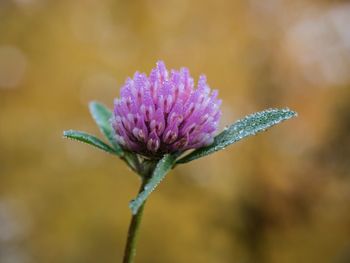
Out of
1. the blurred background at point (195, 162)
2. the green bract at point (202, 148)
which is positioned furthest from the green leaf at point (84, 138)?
the blurred background at point (195, 162)

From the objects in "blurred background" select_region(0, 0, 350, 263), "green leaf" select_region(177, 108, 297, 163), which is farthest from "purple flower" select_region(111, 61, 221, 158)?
"blurred background" select_region(0, 0, 350, 263)

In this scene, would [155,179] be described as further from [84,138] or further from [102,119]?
[102,119]

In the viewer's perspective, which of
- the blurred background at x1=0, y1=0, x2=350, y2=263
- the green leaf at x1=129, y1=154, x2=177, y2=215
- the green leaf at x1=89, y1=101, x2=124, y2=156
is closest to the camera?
the green leaf at x1=129, y1=154, x2=177, y2=215

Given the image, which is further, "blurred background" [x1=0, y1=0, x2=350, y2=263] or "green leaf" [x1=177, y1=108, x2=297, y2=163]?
"blurred background" [x1=0, y1=0, x2=350, y2=263]

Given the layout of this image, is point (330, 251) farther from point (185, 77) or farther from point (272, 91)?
point (185, 77)

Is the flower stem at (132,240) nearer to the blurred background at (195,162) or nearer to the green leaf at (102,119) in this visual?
the green leaf at (102,119)

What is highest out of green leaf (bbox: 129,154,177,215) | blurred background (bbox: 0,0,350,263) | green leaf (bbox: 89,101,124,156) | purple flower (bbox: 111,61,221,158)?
blurred background (bbox: 0,0,350,263)

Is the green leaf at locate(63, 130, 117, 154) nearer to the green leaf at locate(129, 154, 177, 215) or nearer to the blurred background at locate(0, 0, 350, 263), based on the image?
the green leaf at locate(129, 154, 177, 215)
